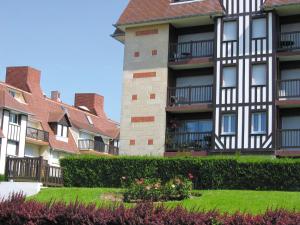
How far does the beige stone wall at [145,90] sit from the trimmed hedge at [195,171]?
626 centimetres

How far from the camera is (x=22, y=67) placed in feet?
189

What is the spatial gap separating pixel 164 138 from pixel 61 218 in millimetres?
19330

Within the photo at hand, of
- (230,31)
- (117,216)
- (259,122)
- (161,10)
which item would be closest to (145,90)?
(161,10)

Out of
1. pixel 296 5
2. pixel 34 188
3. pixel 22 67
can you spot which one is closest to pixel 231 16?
pixel 296 5

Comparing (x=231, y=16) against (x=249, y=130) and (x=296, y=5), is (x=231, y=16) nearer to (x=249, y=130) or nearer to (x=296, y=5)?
(x=296, y=5)

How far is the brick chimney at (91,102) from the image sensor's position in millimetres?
71213

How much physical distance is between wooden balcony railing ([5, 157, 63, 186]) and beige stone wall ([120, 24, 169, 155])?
6.72 metres

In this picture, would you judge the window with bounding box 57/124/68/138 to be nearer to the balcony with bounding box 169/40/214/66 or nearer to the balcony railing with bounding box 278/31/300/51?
the balcony with bounding box 169/40/214/66

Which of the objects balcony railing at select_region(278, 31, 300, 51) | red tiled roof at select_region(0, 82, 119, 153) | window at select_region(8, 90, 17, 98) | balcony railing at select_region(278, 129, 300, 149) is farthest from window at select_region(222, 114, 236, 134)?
window at select_region(8, 90, 17, 98)

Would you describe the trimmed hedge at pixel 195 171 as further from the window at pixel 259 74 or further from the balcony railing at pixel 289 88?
the balcony railing at pixel 289 88

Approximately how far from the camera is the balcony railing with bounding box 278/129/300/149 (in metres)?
31.0

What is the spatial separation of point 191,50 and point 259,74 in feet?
15.2

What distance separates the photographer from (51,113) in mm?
59562

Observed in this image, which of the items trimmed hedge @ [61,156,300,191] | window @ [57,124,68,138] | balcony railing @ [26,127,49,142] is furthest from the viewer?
window @ [57,124,68,138]
